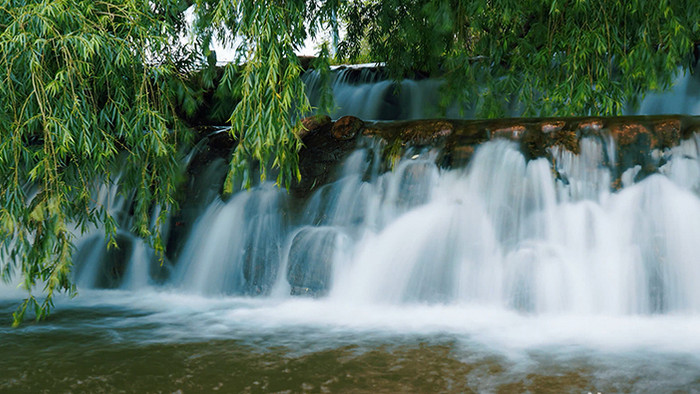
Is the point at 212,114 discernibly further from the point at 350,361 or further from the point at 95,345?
the point at 350,361

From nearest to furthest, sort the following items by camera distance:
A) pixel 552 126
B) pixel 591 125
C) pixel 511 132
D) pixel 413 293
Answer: pixel 413 293 → pixel 591 125 → pixel 552 126 → pixel 511 132

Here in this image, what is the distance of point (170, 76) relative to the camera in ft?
17.0

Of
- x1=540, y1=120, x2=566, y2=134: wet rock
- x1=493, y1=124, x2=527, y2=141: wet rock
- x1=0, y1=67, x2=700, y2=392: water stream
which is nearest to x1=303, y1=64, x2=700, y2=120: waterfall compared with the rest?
x1=493, y1=124, x2=527, y2=141: wet rock

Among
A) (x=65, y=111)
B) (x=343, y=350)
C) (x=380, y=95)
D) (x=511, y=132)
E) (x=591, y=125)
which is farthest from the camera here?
(x=380, y=95)

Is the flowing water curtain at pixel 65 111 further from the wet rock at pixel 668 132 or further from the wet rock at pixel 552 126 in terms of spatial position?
the wet rock at pixel 668 132

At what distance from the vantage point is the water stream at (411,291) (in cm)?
352

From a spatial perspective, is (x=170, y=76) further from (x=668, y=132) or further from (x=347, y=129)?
(x=668, y=132)

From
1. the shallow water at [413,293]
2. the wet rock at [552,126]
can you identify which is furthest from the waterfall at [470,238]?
the wet rock at [552,126]

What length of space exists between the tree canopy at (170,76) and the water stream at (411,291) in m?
0.63

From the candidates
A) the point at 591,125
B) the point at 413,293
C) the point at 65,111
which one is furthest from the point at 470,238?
the point at 65,111

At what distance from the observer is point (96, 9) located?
484cm

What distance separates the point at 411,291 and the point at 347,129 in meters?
1.99

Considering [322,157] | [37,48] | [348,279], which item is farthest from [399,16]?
[37,48]

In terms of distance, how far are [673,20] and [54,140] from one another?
17.0ft
